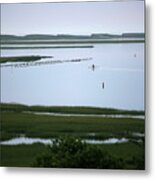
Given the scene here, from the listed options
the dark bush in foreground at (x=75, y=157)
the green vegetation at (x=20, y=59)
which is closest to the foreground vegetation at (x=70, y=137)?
the dark bush in foreground at (x=75, y=157)

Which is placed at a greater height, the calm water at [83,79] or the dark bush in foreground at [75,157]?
the calm water at [83,79]

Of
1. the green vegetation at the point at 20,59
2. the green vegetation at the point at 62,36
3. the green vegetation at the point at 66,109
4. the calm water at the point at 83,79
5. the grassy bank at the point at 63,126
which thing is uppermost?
the green vegetation at the point at 62,36

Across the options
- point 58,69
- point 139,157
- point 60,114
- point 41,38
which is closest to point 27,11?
point 41,38

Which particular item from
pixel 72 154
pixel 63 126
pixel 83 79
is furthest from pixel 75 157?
pixel 83 79

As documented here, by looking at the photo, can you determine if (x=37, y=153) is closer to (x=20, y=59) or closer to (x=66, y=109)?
(x=66, y=109)

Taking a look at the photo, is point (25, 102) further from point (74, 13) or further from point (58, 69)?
point (74, 13)

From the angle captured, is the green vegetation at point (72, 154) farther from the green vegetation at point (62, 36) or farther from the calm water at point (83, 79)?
the green vegetation at point (62, 36)

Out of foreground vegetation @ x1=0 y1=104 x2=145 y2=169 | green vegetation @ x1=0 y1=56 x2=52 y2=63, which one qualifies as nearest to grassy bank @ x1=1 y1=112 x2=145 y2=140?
foreground vegetation @ x1=0 y1=104 x2=145 y2=169

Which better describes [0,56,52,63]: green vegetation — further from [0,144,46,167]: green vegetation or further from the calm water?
[0,144,46,167]: green vegetation
